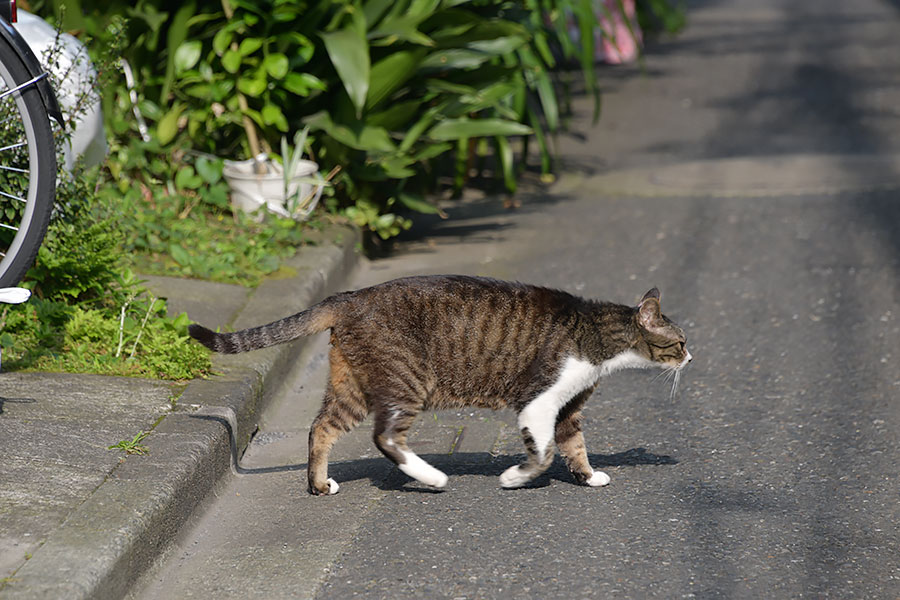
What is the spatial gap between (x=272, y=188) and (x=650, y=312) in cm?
305

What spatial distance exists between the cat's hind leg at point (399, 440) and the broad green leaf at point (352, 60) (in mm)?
2648

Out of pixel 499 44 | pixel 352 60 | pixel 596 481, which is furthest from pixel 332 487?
pixel 499 44

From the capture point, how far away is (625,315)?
3.66 meters

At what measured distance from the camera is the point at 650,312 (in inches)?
142

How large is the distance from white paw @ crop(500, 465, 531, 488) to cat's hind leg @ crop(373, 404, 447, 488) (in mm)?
201

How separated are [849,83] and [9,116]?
34.8ft

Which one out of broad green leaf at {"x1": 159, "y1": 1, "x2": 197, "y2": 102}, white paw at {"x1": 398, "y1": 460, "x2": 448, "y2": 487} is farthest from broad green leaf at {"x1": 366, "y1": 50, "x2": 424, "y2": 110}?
white paw at {"x1": 398, "y1": 460, "x2": 448, "y2": 487}

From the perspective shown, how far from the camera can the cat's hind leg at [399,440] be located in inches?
136

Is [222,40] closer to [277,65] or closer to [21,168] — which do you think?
[277,65]

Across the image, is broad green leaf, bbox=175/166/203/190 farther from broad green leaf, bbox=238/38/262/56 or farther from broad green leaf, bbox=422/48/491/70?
broad green leaf, bbox=422/48/491/70

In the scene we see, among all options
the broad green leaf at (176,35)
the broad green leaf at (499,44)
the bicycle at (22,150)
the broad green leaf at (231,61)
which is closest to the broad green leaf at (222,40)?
the broad green leaf at (231,61)

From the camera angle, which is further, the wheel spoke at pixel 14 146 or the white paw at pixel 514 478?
the wheel spoke at pixel 14 146

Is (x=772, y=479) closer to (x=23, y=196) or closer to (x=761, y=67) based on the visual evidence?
(x=23, y=196)

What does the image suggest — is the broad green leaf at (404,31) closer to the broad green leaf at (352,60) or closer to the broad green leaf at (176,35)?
the broad green leaf at (352,60)
